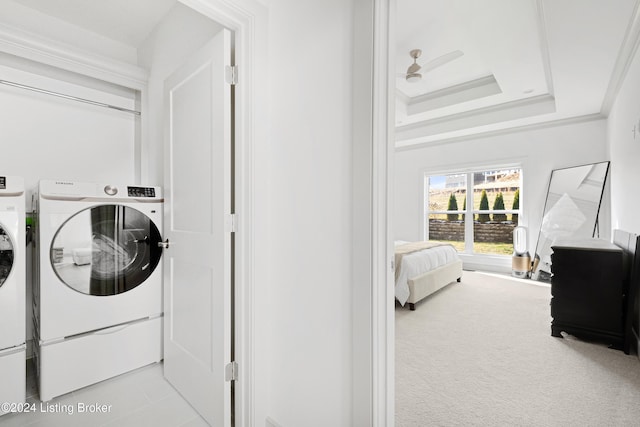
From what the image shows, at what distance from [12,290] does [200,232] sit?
1.04m

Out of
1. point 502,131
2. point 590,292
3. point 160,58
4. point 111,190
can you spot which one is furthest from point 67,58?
point 502,131

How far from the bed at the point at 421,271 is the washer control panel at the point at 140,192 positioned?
2.40 meters

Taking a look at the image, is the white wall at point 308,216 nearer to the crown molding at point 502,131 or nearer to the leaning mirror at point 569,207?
the leaning mirror at point 569,207

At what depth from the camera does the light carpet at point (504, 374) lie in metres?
1.63

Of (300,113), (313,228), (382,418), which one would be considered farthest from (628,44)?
(382,418)

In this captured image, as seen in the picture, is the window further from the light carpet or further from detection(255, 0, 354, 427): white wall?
detection(255, 0, 354, 427): white wall

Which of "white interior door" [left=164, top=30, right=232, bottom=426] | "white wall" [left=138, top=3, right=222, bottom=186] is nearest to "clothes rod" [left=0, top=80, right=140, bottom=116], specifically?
"white wall" [left=138, top=3, right=222, bottom=186]

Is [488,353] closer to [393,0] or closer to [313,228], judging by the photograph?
[313,228]

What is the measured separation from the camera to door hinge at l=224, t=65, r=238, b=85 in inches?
57.5

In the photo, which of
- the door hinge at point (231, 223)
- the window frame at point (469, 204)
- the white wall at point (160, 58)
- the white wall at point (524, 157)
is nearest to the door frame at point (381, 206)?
the door hinge at point (231, 223)

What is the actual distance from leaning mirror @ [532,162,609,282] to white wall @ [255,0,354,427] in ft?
15.0

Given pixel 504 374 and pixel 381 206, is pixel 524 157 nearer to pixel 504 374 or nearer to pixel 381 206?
pixel 504 374

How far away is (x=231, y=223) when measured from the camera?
1462mm

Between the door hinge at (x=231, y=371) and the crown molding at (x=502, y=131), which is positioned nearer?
the door hinge at (x=231, y=371)
